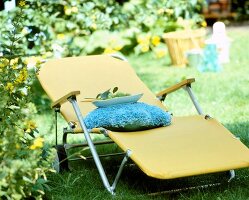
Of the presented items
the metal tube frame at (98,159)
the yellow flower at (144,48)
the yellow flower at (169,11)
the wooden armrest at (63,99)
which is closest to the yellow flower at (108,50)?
the yellow flower at (144,48)

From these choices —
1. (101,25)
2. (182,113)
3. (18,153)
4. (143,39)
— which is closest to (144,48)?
(143,39)

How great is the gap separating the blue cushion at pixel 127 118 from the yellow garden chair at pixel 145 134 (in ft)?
0.15

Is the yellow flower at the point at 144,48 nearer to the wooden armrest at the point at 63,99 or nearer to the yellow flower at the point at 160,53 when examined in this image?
the yellow flower at the point at 160,53

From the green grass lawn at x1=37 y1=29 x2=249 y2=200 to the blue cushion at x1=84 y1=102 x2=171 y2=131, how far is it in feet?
1.08

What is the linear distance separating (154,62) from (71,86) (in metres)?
4.11

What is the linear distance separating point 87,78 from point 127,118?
0.91 metres

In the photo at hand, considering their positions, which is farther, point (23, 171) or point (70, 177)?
point (70, 177)

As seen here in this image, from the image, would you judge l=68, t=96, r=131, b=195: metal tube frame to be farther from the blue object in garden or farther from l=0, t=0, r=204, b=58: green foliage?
the blue object in garden

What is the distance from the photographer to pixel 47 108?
6.32m

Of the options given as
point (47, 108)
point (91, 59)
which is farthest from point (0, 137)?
point (47, 108)

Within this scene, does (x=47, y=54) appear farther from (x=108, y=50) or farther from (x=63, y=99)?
(x=63, y=99)

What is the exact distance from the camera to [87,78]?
477cm

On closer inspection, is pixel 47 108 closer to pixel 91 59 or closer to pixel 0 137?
pixel 91 59

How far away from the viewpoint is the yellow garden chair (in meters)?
3.53
